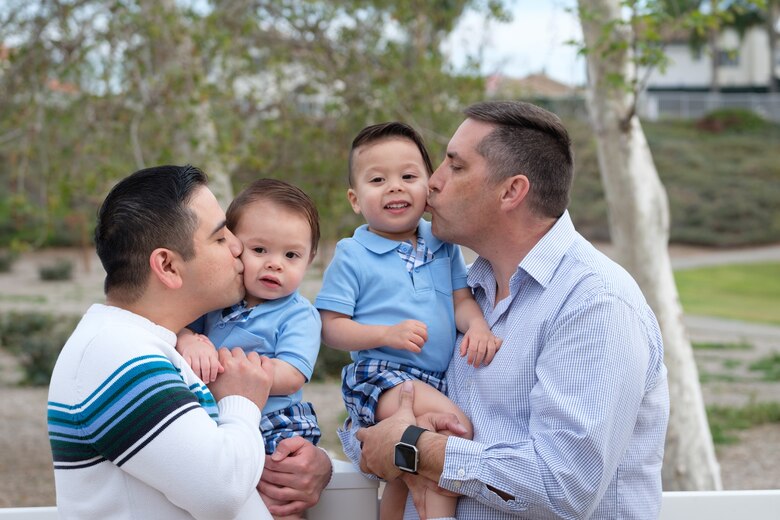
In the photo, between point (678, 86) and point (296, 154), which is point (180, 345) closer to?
point (296, 154)

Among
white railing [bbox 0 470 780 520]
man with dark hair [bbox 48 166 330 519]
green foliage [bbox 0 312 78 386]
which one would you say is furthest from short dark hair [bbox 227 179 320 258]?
green foliage [bbox 0 312 78 386]

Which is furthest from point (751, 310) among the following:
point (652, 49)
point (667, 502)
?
point (667, 502)

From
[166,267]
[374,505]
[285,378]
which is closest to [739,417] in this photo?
[374,505]

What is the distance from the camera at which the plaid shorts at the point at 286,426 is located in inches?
105

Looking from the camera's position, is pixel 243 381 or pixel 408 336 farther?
pixel 408 336

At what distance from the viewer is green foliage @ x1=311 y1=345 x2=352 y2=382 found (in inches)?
521

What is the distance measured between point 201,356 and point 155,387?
1.06 ft

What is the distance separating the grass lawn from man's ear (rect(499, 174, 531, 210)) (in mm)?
17868

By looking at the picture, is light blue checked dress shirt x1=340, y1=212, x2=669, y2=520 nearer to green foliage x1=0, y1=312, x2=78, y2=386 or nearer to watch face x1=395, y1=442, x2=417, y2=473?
watch face x1=395, y1=442, x2=417, y2=473

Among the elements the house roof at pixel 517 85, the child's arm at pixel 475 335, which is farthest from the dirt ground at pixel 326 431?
the child's arm at pixel 475 335

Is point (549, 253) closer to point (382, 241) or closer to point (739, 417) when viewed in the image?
point (382, 241)

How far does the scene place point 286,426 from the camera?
→ 8.87ft

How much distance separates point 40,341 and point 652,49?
980 cm

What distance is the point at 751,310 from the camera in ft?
69.2
